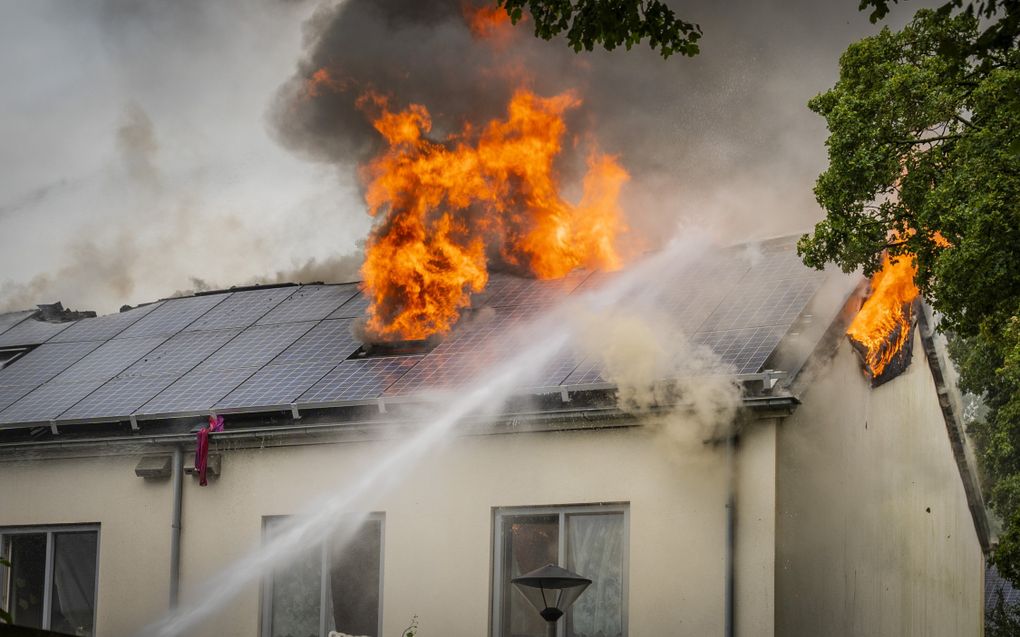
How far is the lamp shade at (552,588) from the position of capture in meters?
11.8

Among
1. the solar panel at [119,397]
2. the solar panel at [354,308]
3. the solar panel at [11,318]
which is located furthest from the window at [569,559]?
the solar panel at [11,318]

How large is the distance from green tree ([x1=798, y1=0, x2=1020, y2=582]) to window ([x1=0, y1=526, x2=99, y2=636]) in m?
9.24

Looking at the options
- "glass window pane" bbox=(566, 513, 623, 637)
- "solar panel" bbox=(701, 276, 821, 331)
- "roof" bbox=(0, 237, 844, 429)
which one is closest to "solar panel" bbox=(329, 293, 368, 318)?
"roof" bbox=(0, 237, 844, 429)

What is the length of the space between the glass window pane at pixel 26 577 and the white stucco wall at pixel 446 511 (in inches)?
11.6

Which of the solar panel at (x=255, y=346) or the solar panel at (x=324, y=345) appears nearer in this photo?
the solar panel at (x=324, y=345)

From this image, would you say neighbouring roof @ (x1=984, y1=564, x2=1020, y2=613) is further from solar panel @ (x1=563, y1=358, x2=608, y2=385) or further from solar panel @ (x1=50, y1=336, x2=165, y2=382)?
solar panel @ (x1=50, y1=336, x2=165, y2=382)

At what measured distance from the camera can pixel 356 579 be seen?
48.1 feet

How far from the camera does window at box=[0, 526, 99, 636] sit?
15898mm

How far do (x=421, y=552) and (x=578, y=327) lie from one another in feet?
10.2

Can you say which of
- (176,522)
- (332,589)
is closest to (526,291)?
(332,589)

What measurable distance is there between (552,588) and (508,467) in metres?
2.32

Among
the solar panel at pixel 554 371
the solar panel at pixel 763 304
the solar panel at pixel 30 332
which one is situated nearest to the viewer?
the solar panel at pixel 554 371

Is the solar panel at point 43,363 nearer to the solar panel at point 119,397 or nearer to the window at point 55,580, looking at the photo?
the solar panel at point 119,397

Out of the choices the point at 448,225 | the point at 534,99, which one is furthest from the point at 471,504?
the point at 534,99
